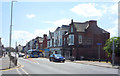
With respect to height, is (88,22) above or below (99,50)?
above

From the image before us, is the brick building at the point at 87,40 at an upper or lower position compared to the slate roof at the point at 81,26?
lower

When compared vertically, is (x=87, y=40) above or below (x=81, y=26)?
below

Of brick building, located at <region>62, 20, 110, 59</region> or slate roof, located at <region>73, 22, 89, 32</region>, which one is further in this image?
slate roof, located at <region>73, 22, 89, 32</region>

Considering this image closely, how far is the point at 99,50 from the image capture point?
162 feet

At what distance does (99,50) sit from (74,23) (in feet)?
33.6

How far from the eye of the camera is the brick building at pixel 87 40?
49625mm

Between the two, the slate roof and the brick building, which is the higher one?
the slate roof

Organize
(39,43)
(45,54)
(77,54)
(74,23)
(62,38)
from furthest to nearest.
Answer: (39,43), (45,54), (62,38), (74,23), (77,54)

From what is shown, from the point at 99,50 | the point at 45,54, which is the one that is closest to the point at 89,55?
the point at 99,50

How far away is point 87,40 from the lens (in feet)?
168

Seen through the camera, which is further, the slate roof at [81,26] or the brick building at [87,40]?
the slate roof at [81,26]

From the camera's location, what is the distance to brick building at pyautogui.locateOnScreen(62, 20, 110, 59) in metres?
49.6

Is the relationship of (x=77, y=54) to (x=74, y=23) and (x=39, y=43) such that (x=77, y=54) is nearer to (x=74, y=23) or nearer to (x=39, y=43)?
(x=74, y=23)

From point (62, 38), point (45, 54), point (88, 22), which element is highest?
point (88, 22)
